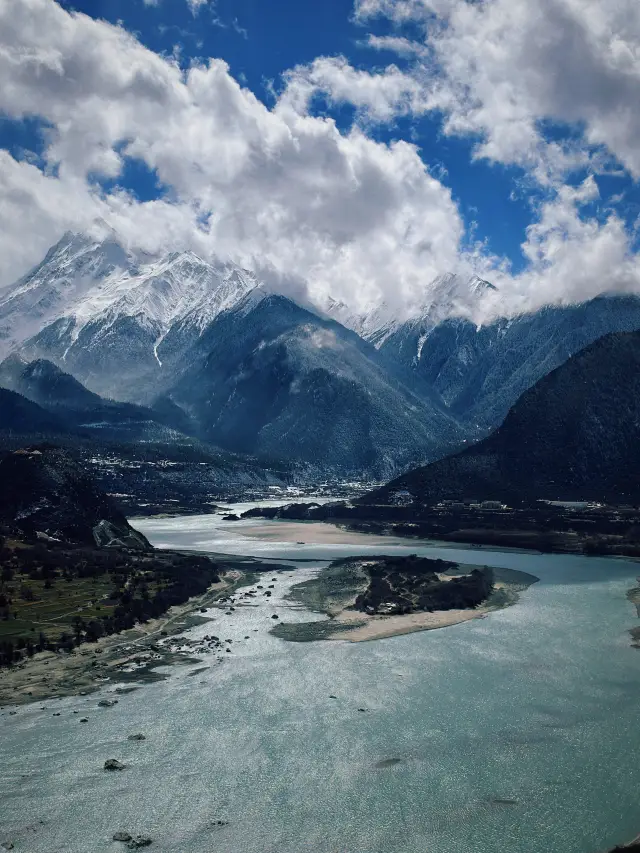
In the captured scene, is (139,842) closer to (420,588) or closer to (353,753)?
(353,753)

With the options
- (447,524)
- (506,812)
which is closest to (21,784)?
(506,812)

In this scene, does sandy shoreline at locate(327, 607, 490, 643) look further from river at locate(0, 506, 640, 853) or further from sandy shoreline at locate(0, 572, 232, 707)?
sandy shoreline at locate(0, 572, 232, 707)

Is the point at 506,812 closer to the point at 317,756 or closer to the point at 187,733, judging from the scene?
the point at 317,756

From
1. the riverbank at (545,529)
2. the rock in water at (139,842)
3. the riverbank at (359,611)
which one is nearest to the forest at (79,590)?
the riverbank at (359,611)

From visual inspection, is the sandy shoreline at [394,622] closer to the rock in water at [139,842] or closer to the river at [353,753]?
the river at [353,753]

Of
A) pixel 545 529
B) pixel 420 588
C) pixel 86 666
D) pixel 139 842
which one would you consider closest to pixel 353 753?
pixel 139 842
